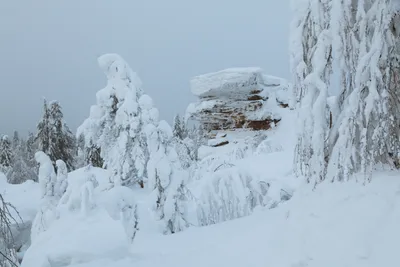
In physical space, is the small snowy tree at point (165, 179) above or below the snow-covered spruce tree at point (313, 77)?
below

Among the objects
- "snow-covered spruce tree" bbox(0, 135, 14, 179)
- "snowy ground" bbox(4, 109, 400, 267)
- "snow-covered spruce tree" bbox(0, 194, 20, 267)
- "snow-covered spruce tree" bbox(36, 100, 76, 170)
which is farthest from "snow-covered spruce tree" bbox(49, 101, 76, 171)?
"snow-covered spruce tree" bbox(0, 194, 20, 267)

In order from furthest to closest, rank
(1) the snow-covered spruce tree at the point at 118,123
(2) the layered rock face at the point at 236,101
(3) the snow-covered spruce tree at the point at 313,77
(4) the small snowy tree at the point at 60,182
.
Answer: (2) the layered rock face at the point at 236,101, (4) the small snowy tree at the point at 60,182, (1) the snow-covered spruce tree at the point at 118,123, (3) the snow-covered spruce tree at the point at 313,77

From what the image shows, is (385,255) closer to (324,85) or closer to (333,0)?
(324,85)

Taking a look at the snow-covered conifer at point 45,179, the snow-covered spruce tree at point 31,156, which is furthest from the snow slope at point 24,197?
the snow-covered spruce tree at point 31,156

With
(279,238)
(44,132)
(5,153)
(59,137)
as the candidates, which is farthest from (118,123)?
(5,153)

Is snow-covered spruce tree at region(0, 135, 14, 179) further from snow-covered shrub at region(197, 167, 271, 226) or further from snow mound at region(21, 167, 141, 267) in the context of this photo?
snow-covered shrub at region(197, 167, 271, 226)

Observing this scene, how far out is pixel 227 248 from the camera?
454 centimetres

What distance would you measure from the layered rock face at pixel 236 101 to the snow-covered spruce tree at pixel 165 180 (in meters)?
14.4

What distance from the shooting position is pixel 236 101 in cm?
2345

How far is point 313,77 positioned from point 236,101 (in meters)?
19.5

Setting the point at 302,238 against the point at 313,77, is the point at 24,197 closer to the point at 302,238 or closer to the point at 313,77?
the point at 302,238

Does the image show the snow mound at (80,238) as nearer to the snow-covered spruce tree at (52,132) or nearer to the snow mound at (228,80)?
the snow-covered spruce tree at (52,132)

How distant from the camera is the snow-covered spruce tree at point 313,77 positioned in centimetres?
406

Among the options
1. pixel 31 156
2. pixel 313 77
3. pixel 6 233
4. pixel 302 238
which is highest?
pixel 313 77
